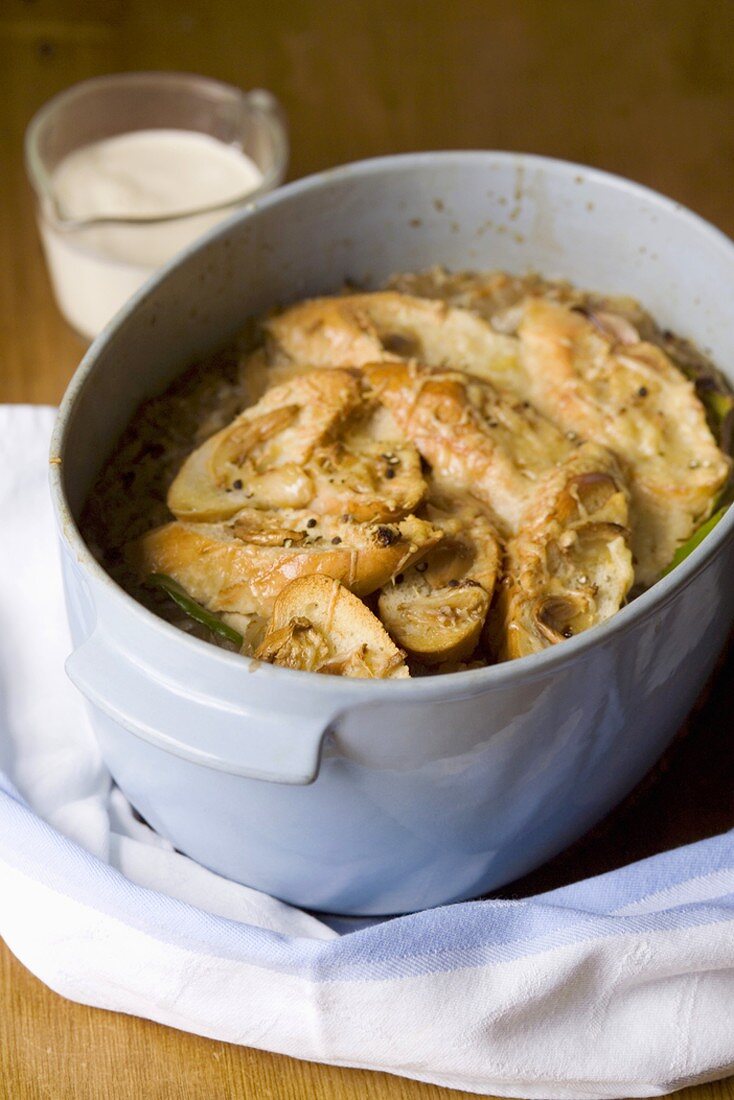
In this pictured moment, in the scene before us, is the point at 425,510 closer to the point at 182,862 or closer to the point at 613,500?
the point at 613,500

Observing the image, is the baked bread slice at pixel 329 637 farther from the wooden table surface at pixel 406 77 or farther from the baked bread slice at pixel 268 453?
the wooden table surface at pixel 406 77

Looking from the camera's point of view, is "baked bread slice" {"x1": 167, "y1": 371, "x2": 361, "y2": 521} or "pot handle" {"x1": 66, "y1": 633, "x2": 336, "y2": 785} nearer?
"pot handle" {"x1": 66, "y1": 633, "x2": 336, "y2": 785}

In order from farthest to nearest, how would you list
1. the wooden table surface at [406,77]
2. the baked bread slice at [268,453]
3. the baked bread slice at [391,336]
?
the wooden table surface at [406,77]
the baked bread slice at [391,336]
the baked bread slice at [268,453]

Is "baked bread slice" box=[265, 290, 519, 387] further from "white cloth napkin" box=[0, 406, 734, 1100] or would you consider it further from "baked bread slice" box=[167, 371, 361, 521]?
"white cloth napkin" box=[0, 406, 734, 1100]

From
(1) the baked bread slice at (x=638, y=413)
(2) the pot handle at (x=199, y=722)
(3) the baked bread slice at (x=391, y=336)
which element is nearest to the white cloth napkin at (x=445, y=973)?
(2) the pot handle at (x=199, y=722)

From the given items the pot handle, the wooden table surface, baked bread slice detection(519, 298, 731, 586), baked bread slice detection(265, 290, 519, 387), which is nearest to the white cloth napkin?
the pot handle

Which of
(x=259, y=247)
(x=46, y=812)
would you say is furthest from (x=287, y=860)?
(x=259, y=247)
